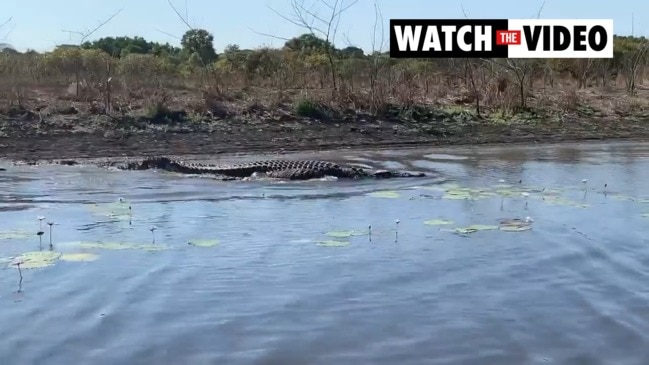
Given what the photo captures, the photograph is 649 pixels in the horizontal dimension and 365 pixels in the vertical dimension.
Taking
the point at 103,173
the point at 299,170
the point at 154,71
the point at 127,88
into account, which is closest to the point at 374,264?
the point at 299,170

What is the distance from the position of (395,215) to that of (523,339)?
4.40m

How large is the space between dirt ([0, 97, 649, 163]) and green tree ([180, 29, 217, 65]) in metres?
5.63

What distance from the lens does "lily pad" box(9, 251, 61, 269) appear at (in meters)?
6.83

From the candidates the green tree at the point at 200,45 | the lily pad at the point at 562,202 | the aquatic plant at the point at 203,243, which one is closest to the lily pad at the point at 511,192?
Result: the lily pad at the point at 562,202

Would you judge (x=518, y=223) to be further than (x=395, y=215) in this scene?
No

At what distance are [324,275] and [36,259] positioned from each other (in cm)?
242

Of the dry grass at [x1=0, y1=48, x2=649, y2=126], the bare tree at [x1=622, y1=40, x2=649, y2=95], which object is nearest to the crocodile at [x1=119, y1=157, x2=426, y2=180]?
the dry grass at [x1=0, y1=48, x2=649, y2=126]

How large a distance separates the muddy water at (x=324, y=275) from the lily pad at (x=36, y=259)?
0.09ft

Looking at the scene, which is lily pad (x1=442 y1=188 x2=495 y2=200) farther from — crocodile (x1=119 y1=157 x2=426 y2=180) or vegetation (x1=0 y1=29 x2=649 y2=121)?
vegetation (x1=0 y1=29 x2=649 y2=121)

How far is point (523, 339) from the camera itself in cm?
503

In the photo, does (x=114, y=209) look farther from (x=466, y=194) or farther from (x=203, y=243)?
(x=466, y=194)

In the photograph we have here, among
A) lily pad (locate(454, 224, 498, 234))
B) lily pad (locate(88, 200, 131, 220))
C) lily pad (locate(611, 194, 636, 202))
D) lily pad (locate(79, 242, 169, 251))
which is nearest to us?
lily pad (locate(79, 242, 169, 251))

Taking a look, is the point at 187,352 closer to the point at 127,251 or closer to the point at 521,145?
the point at 127,251

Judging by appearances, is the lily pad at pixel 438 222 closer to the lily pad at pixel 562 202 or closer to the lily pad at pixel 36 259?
the lily pad at pixel 562 202
